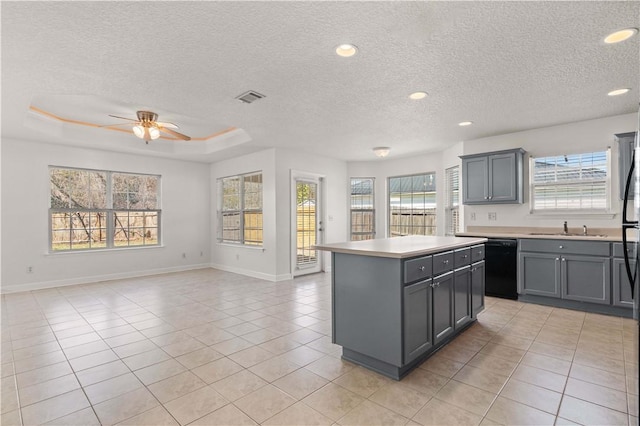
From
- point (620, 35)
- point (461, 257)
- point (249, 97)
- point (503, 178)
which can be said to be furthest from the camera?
point (503, 178)

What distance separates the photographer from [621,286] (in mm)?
3660

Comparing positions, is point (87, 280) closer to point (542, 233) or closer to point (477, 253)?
point (477, 253)

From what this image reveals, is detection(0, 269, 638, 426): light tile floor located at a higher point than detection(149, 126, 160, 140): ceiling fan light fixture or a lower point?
lower

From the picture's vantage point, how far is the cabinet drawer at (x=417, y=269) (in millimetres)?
2342

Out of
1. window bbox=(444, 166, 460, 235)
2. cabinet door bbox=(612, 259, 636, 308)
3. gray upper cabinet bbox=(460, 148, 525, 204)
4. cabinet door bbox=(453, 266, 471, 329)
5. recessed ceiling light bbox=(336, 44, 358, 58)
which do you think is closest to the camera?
recessed ceiling light bbox=(336, 44, 358, 58)

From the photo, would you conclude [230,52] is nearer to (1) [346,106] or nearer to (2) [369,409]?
(1) [346,106]

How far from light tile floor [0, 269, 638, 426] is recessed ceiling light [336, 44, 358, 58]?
2.45m

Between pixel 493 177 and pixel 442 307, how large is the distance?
2.93 m

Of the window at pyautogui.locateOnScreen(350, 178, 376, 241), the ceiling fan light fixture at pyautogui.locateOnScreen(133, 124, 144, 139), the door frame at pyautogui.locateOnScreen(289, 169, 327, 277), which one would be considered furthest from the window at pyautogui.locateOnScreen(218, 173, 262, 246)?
the ceiling fan light fixture at pyautogui.locateOnScreen(133, 124, 144, 139)

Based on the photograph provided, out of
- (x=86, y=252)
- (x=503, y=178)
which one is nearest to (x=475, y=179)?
(x=503, y=178)

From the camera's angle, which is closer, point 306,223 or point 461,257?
point 461,257

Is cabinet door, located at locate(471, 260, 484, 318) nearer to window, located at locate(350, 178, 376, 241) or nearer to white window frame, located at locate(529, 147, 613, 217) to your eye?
white window frame, located at locate(529, 147, 613, 217)

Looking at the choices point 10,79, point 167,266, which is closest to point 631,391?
point 10,79

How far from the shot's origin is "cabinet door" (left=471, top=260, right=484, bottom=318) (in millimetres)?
3318
